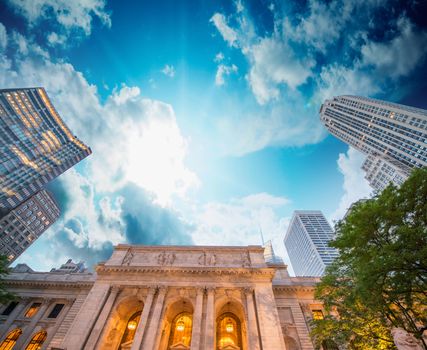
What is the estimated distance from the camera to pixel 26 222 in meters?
70.4

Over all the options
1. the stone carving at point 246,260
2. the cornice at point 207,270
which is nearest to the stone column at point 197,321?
the cornice at point 207,270

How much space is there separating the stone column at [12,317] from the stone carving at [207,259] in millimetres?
24677

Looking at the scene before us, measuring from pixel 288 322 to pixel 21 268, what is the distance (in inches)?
1697

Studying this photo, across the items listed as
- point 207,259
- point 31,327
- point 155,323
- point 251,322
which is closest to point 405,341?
point 251,322

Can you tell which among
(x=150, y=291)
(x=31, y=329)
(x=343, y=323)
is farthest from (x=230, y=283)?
(x=31, y=329)

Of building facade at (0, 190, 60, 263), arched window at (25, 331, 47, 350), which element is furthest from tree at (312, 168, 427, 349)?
building facade at (0, 190, 60, 263)

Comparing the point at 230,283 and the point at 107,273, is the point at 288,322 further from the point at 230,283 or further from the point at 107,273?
the point at 107,273

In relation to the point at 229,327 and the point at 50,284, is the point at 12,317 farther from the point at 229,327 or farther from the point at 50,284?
the point at 229,327

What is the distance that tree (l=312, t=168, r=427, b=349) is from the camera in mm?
11891

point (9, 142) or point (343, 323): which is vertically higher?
point (9, 142)

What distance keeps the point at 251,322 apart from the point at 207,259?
29.4 feet

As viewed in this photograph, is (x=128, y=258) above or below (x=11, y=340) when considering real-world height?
above

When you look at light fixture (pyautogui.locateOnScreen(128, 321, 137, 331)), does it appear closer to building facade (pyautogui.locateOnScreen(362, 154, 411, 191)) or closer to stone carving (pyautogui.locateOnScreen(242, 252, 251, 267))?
stone carving (pyautogui.locateOnScreen(242, 252, 251, 267))

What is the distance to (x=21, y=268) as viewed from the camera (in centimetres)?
3400
